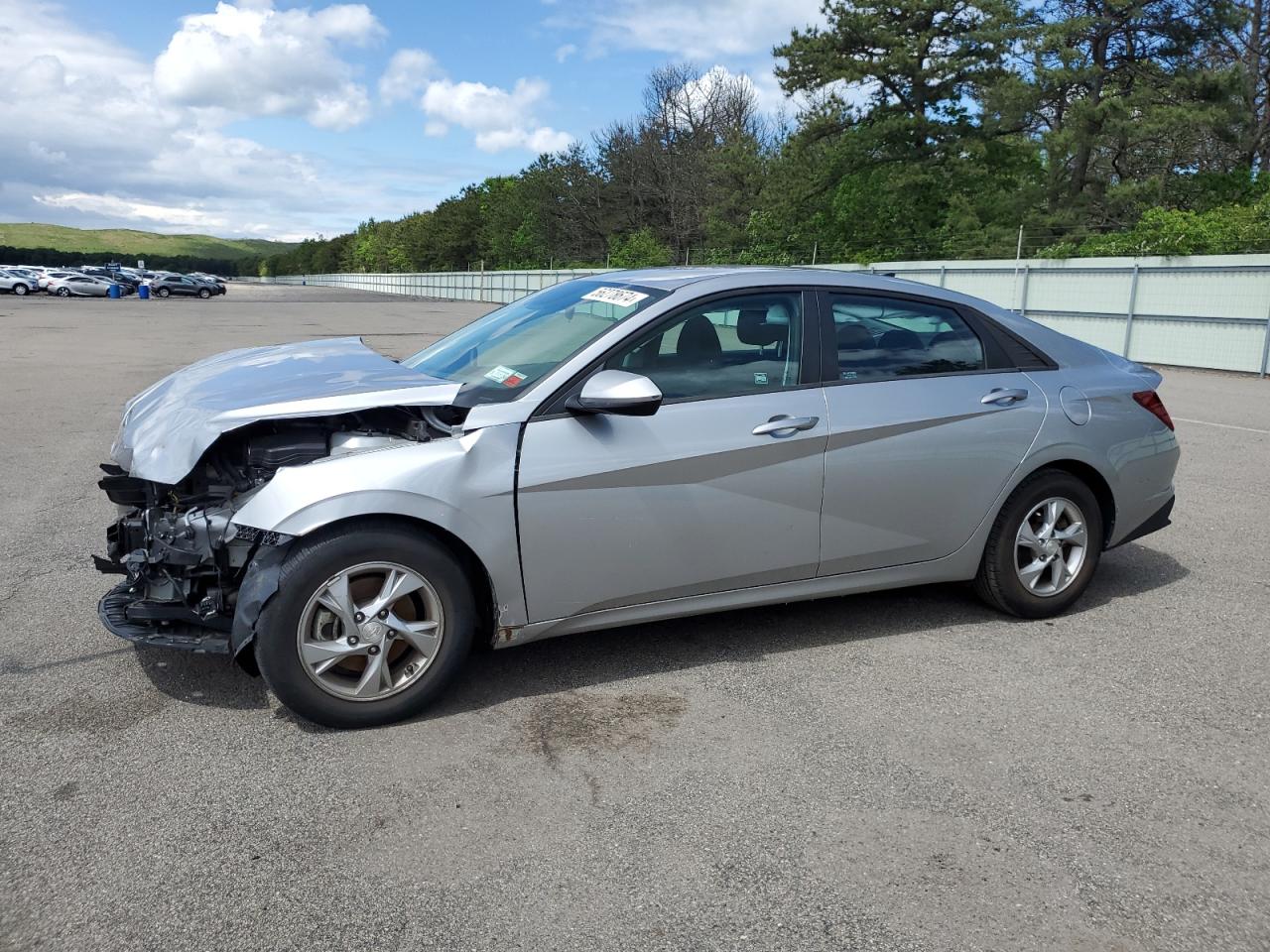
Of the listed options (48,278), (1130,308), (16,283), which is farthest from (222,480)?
(48,278)

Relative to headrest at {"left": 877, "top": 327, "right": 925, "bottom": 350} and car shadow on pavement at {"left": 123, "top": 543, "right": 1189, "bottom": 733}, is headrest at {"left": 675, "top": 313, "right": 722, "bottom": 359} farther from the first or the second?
car shadow on pavement at {"left": 123, "top": 543, "right": 1189, "bottom": 733}

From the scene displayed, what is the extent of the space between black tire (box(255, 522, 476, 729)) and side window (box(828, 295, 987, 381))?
1841 millimetres

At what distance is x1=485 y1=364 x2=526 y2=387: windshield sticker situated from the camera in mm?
3917

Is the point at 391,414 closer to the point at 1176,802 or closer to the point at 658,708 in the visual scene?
the point at 658,708

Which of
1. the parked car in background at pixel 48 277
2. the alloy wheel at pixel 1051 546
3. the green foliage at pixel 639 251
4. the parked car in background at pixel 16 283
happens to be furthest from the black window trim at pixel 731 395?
the parked car in background at pixel 48 277

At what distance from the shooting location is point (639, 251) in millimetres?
52250

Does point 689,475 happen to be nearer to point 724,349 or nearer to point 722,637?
point 724,349

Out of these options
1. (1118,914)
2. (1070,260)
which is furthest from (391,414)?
(1070,260)

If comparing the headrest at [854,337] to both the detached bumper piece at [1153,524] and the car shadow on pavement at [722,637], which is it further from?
the detached bumper piece at [1153,524]

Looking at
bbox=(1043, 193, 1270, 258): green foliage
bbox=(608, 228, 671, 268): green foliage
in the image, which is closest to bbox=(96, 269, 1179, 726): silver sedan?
bbox=(1043, 193, 1270, 258): green foliage

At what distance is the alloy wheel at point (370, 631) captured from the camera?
344cm

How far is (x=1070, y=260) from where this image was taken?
73.4ft

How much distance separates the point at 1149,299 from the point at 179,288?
210 feet

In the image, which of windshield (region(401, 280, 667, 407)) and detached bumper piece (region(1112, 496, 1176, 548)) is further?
detached bumper piece (region(1112, 496, 1176, 548))
